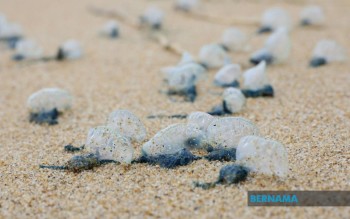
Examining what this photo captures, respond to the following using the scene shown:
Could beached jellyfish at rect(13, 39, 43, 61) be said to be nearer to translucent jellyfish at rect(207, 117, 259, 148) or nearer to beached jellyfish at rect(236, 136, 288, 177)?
translucent jellyfish at rect(207, 117, 259, 148)

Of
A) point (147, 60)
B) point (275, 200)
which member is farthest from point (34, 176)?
point (147, 60)

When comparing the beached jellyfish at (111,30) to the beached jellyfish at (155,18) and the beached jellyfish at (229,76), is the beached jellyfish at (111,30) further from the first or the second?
the beached jellyfish at (229,76)

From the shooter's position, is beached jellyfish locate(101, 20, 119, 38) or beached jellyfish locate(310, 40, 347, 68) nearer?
beached jellyfish locate(310, 40, 347, 68)

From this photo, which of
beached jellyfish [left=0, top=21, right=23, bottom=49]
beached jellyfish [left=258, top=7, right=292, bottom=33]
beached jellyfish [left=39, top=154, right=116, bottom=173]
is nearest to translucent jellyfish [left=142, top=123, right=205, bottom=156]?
beached jellyfish [left=39, top=154, right=116, bottom=173]

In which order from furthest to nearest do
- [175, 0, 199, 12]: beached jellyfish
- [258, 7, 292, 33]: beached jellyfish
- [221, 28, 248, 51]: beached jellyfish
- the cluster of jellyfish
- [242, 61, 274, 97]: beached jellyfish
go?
[175, 0, 199, 12]: beached jellyfish → [258, 7, 292, 33]: beached jellyfish → [221, 28, 248, 51]: beached jellyfish → [242, 61, 274, 97]: beached jellyfish → the cluster of jellyfish

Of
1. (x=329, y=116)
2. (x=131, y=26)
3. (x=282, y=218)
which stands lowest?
(x=282, y=218)

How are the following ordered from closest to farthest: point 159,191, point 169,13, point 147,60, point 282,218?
point 282,218 < point 159,191 < point 147,60 < point 169,13

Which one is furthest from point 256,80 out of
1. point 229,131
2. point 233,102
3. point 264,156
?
point 264,156

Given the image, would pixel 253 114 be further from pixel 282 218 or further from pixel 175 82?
pixel 282 218
